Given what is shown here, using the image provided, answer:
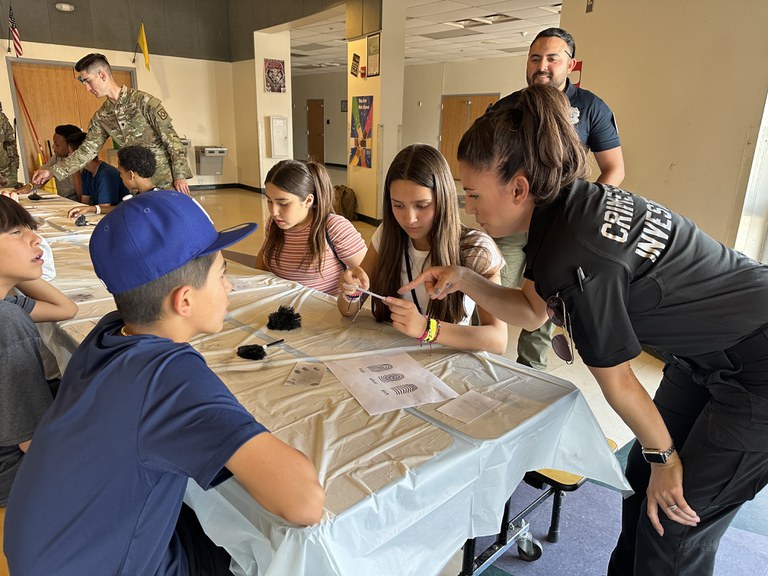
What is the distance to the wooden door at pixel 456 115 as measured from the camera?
11.8 meters

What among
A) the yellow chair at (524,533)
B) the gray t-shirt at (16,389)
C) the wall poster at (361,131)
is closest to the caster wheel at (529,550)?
the yellow chair at (524,533)

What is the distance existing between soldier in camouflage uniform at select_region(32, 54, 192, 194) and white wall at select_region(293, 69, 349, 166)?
11495 millimetres

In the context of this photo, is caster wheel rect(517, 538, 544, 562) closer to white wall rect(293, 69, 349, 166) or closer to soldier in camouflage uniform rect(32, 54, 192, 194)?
soldier in camouflage uniform rect(32, 54, 192, 194)

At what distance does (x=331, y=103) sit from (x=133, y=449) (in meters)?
15.8

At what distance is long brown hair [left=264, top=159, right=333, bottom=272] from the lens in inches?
83.2

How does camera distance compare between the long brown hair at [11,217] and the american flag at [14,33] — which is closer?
the long brown hair at [11,217]

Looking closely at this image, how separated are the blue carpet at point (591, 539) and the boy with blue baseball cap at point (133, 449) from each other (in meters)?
1.13

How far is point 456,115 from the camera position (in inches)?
489

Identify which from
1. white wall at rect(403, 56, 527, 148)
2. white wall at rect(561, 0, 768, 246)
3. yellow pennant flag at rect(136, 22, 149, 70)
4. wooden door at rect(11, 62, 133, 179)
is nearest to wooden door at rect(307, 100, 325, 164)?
white wall at rect(403, 56, 527, 148)

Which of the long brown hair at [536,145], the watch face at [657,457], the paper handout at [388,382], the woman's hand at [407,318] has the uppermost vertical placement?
the long brown hair at [536,145]

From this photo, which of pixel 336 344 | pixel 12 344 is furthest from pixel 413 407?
pixel 12 344

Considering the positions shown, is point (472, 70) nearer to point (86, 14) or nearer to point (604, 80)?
point (86, 14)

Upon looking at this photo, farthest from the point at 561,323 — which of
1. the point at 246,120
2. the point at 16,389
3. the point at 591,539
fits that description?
the point at 246,120

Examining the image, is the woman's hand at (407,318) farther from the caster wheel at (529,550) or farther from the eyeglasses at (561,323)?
the caster wheel at (529,550)
